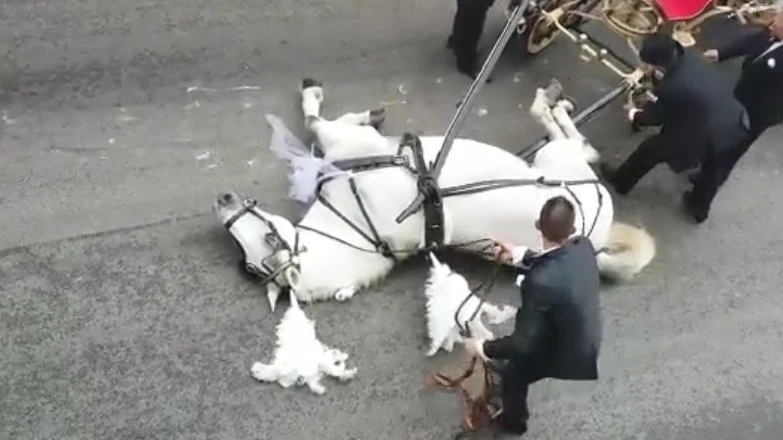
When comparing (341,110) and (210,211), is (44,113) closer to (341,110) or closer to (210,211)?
(210,211)

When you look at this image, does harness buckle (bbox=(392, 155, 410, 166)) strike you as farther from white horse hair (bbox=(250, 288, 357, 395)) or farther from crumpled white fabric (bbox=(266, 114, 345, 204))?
white horse hair (bbox=(250, 288, 357, 395))

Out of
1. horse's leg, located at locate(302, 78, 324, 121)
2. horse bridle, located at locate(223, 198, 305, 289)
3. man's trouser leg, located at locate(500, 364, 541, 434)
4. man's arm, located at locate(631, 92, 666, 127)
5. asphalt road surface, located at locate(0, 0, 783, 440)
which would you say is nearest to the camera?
man's trouser leg, located at locate(500, 364, 541, 434)

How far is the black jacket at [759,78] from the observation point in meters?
3.50

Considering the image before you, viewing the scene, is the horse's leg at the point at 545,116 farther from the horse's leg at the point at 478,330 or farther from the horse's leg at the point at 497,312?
the horse's leg at the point at 478,330

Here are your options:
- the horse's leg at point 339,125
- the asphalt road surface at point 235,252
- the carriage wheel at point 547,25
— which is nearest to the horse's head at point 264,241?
the asphalt road surface at point 235,252

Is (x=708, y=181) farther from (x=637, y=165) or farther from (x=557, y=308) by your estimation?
(x=557, y=308)

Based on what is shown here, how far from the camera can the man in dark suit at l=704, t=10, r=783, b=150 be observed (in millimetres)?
3479

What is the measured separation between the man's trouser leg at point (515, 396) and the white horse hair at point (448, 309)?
0.24 m

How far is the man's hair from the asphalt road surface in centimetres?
69

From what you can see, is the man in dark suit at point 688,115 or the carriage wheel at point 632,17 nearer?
the man in dark suit at point 688,115

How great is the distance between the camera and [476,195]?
3180 mm

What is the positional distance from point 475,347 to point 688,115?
1.02 meters

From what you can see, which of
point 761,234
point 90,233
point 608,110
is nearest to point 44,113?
point 90,233

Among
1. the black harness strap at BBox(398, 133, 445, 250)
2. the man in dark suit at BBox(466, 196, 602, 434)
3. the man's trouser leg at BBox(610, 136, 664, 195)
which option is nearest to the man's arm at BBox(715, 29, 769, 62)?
the man's trouser leg at BBox(610, 136, 664, 195)
